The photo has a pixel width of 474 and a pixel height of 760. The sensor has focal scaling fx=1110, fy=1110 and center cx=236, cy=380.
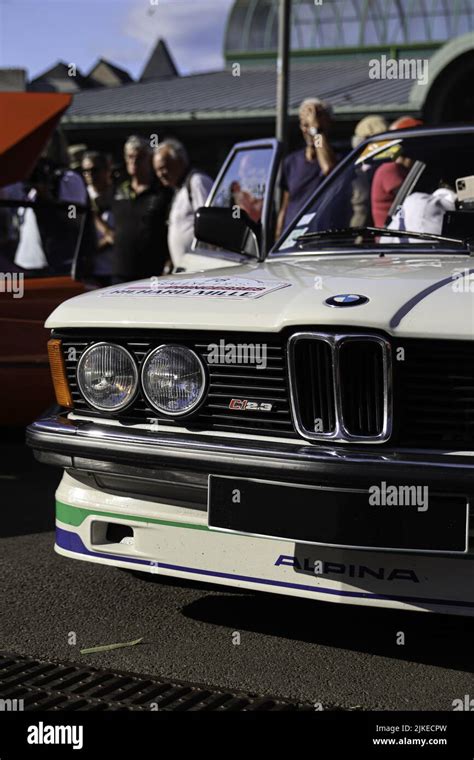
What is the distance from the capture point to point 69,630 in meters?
3.69

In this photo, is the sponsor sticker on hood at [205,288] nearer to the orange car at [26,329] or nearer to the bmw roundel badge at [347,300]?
the bmw roundel badge at [347,300]

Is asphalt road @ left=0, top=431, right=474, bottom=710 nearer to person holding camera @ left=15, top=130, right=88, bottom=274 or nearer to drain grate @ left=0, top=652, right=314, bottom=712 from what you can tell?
drain grate @ left=0, top=652, right=314, bottom=712

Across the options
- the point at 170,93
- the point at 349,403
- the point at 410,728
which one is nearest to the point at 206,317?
the point at 349,403

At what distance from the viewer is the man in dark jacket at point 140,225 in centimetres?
782

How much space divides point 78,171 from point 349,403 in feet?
25.4

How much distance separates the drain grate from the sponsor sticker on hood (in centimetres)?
119

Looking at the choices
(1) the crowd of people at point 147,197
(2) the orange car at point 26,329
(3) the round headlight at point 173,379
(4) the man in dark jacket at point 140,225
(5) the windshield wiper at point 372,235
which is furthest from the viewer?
(4) the man in dark jacket at point 140,225

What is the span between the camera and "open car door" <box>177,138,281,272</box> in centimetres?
490

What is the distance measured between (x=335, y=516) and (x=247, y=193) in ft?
8.08

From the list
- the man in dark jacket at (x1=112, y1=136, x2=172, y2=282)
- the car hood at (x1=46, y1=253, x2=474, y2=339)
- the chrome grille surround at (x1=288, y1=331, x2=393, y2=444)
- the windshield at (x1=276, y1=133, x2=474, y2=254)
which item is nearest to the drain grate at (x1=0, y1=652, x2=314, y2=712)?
the chrome grille surround at (x1=288, y1=331, x2=393, y2=444)

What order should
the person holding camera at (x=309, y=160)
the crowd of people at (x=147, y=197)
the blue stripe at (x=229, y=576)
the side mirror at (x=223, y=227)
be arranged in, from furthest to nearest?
the person holding camera at (x=309, y=160), the crowd of people at (x=147, y=197), the side mirror at (x=223, y=227), the blue stripe at (x=229, y=576)

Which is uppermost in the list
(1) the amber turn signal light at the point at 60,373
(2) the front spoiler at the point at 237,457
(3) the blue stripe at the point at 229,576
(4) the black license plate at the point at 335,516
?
(1) the amber turn signal light at the point at 60,373

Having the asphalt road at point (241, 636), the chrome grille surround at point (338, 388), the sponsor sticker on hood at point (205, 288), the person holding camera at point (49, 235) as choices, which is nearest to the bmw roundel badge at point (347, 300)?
the chrome grille surround at point (338, 388)

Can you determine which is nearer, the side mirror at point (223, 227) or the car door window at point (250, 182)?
the side mirror at point (223, 227)
